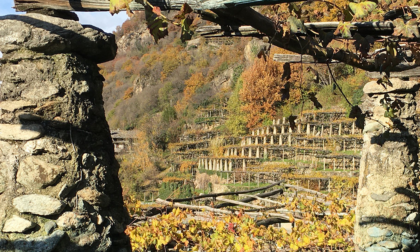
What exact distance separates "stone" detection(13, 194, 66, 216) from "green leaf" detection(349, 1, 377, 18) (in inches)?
62.0

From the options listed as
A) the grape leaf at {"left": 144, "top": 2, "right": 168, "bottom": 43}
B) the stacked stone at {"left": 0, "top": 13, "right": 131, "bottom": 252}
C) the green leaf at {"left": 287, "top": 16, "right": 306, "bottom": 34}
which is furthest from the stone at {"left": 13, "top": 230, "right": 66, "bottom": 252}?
the green leaf at {"left": 287, "top": 16, "right": 306, "bottom": 34}

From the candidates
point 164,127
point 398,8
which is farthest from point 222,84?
point 398,8

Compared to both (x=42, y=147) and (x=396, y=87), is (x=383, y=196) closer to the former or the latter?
(x=396, y=87)

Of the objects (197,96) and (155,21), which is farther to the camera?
(197,96)

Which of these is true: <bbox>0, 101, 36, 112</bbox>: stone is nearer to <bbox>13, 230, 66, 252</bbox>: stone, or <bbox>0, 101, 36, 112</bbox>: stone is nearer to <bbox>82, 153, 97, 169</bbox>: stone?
<bbox>82, 153, 97, 169</bbox>: stone

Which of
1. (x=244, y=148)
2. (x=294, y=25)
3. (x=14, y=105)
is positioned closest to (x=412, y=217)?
(x=294, y=25)

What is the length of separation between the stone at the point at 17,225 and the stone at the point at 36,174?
16cm

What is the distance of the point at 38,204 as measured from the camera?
1.81 m

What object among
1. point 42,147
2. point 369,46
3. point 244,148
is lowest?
point 244,148

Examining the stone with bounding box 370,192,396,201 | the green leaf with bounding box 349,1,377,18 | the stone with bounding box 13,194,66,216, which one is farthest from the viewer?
the stone with bounding box 370,192,396,201

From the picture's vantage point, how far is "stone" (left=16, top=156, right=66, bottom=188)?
Answer: 184 centimetres

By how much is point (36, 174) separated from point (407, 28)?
6.92ft

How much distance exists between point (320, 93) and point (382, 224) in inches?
591

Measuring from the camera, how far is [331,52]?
2.53 m
